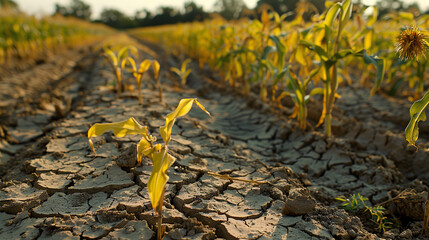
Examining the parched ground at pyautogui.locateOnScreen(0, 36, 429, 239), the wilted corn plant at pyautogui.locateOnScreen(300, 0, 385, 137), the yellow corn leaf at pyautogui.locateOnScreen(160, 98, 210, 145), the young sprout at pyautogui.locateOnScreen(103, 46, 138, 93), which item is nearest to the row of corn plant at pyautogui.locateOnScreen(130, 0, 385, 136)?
the wilted corn plant at pyautogui.locateOnScreen(300, 0, 385, 137)

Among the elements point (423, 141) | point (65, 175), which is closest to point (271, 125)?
point (423, 141)

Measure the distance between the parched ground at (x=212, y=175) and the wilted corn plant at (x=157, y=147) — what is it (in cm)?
29

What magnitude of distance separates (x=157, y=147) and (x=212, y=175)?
60 cm

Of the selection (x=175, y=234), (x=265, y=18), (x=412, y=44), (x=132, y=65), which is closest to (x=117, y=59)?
(x=132, y=65)

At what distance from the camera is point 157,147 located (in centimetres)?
129

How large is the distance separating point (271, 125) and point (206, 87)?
1.74 metres

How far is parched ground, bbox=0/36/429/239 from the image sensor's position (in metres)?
1.35

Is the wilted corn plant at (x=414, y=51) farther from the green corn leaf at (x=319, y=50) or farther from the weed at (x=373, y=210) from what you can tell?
the green corn leaf at (x=319, y=50)

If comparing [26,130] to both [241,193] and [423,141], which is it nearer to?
[241,193]

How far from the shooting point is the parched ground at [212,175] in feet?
4.43

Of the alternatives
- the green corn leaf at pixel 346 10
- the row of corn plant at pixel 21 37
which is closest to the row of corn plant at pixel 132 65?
the green corn leaf at pixel 346 10

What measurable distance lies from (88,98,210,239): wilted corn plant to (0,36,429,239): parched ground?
11.3 inches

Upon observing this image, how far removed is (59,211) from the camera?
1395mm

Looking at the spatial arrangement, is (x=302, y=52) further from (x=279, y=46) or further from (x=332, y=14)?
(x=332, y=14)
